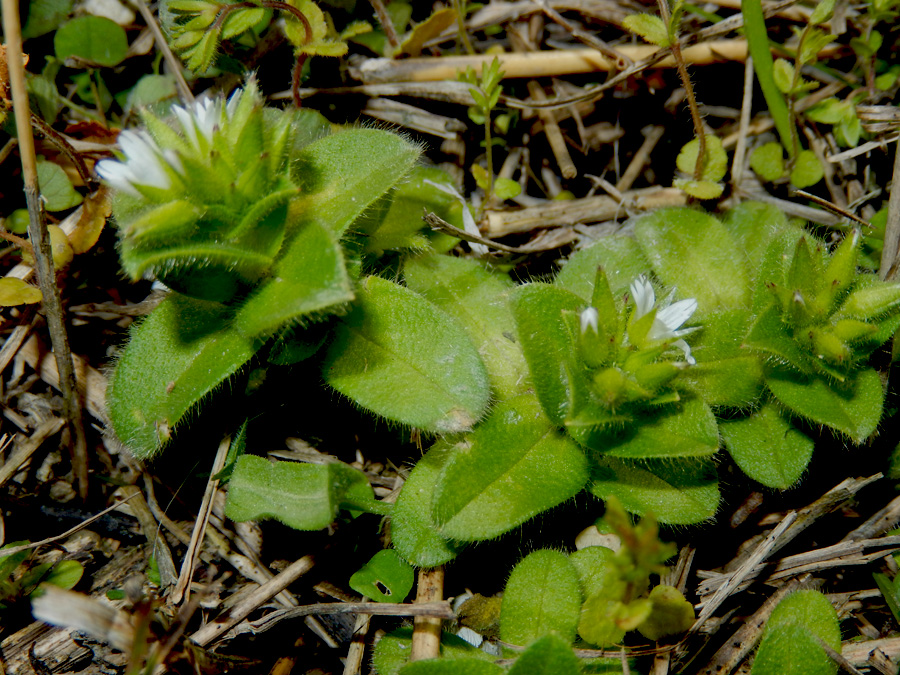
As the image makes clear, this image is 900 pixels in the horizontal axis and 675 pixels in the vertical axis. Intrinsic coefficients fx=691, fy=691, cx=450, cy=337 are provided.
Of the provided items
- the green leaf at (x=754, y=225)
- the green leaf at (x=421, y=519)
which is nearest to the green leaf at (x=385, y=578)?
the green leaf at (x=421, y=519)

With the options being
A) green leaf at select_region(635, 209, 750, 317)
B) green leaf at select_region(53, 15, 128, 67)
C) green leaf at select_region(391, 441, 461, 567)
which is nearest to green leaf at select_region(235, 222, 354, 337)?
green leaf at select_region(391, 441, 461, 567)

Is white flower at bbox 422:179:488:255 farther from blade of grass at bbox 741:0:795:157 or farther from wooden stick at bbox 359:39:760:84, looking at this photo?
blade of grass at bbox 741:0:795:157

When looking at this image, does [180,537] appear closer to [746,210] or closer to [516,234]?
[516,234]

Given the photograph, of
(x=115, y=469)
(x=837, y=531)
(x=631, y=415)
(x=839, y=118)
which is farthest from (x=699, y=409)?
(x=115, y=469)

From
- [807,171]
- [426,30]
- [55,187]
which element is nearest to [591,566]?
[807,171]

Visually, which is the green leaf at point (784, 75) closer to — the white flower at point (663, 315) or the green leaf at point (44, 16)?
the white flower at point (663, 315)
